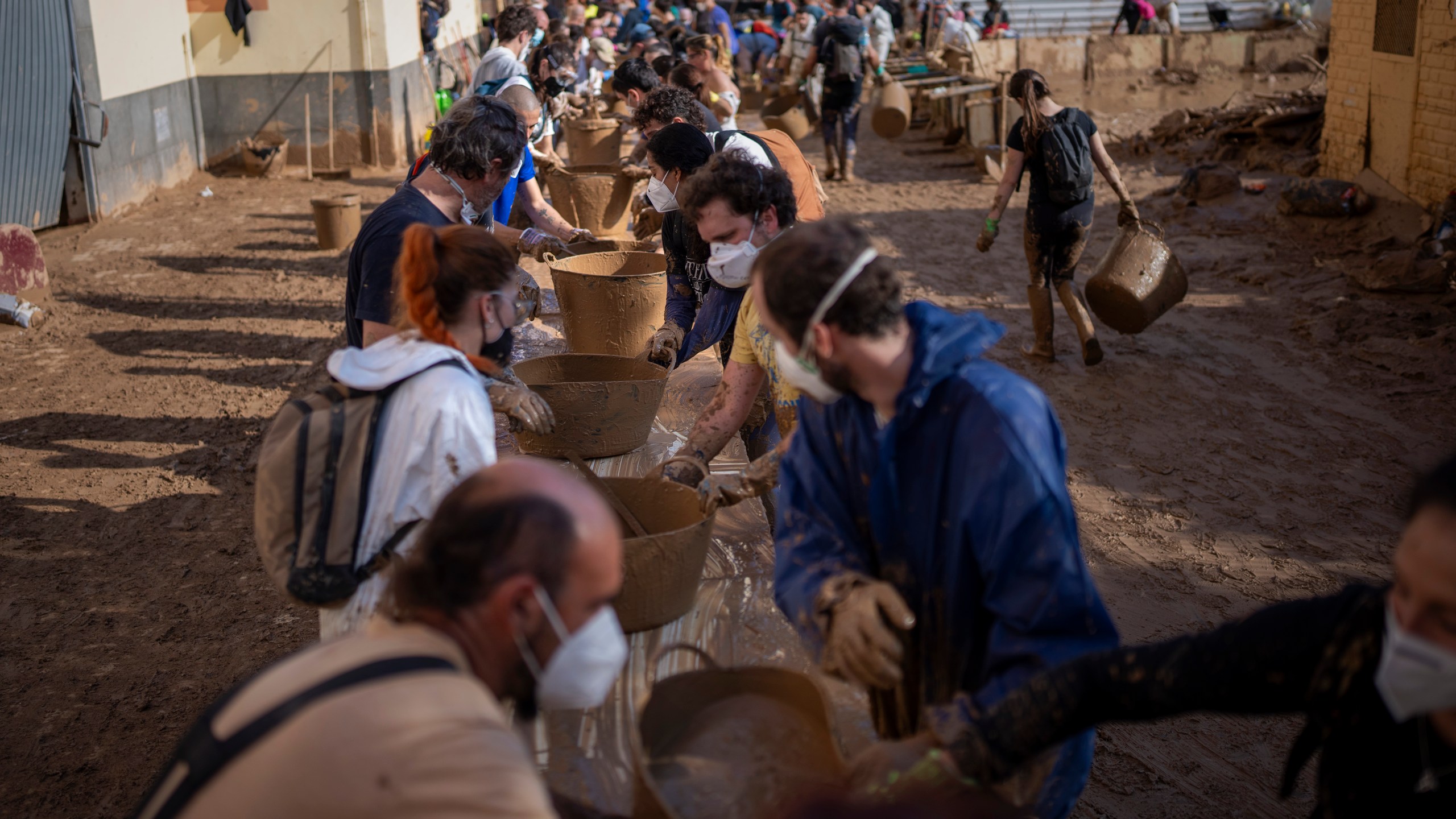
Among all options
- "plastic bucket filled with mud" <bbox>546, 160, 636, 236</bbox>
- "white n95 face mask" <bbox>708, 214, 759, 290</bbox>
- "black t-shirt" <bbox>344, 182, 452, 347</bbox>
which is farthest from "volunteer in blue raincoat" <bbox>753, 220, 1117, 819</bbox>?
"plastic bucket filled with mud" <bbox>546, 160, 636, 236</bbox>

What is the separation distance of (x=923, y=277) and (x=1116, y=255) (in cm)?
287

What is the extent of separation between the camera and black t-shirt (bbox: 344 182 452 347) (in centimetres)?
319

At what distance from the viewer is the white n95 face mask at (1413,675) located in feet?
4.59

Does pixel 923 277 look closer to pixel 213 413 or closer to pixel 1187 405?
pixel 1187 405

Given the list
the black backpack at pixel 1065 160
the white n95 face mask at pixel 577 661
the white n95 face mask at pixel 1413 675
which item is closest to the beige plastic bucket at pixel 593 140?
the black backpack at pixel 1065 160

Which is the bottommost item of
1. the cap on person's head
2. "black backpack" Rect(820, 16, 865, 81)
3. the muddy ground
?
the muddy ground

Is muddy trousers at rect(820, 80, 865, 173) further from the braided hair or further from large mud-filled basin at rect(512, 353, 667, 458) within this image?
the braided hair

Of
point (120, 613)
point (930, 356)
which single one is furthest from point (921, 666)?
point (120, 613)

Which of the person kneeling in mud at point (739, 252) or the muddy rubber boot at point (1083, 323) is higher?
the person kneeling in mud at point (739, 252)

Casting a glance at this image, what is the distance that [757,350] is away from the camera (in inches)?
124

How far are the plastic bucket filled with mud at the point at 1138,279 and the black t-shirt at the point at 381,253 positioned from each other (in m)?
4.55

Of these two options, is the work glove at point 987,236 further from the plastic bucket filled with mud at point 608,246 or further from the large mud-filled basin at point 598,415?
→ the large mud-filled basin at point 598,415

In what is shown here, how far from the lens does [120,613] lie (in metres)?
4.37

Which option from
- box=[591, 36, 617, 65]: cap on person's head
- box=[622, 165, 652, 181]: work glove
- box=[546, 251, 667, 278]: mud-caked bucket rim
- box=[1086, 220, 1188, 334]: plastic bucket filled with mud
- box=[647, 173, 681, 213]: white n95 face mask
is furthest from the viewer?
box=[591, 36, 617, 65]: cap on person's head
